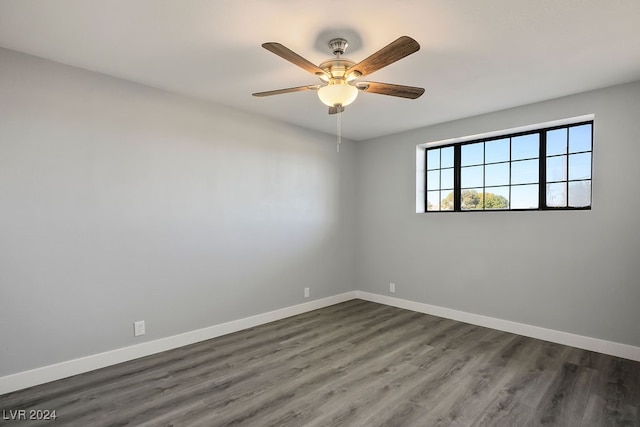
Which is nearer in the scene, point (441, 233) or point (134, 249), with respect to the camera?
point (134, 249)

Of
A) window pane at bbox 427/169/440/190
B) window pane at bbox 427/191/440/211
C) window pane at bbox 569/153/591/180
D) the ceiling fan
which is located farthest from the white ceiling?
window pane at bbox 427/191/440/211

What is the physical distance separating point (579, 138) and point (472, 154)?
1.06m

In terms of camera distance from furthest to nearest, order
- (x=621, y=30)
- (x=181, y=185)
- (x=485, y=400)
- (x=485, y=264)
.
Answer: (x=485, y=264) → (x=181, y=185) → (x=485, y=400) → (x=621, y=30)

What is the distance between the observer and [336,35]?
217 cm

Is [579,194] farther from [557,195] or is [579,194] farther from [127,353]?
[127,353]

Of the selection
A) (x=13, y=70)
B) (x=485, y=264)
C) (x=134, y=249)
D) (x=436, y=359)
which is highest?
(x=13, y=70)

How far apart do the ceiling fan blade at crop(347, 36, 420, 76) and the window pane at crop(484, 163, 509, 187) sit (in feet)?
8.25

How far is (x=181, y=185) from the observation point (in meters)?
3.22

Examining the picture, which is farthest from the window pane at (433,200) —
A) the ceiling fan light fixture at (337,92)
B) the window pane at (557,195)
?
Result: the ceiling fan light fixture at (337,92)

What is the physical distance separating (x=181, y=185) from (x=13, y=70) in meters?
1.42

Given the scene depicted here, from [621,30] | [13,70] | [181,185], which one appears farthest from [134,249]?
[621,30]

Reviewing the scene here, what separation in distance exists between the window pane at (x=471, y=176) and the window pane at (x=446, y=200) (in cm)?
20

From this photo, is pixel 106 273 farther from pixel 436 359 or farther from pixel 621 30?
pixel 621 30

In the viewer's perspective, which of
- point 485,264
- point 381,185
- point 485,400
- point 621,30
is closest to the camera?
point 621,30
